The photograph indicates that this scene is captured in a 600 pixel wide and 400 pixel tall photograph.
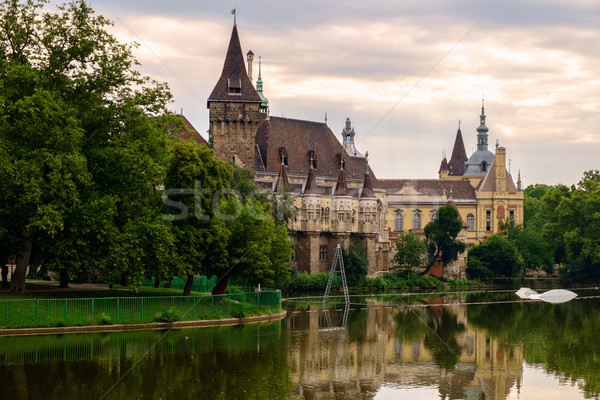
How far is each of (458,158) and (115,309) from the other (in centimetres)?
12279

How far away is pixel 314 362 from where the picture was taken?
32344mm

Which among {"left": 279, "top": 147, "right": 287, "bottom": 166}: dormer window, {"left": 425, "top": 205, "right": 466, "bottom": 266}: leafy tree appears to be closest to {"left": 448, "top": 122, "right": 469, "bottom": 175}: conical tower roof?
{"left": 425, "top": 205, "right": 466, "bottom": 266}: leafy tree

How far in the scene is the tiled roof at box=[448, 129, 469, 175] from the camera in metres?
158

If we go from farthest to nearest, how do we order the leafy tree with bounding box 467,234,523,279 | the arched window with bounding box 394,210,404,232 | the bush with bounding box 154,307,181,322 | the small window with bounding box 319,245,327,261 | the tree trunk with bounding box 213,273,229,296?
the arched window with bounding box 394,210,404,232, the leafy tree with bounding box 467,234,523,279, the small window with bounding box 319,245,327,261, the tree trunk with bounding box 213,273,229,296, the bush with bounding box 154,307,181,322

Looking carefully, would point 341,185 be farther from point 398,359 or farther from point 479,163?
point 398,359

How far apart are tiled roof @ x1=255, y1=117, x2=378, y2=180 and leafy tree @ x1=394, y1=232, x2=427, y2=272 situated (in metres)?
10.4

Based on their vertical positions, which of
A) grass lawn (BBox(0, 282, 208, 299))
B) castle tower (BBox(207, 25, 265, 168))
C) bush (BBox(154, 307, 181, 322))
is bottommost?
bush (BBox(154, 307, 181, 322))

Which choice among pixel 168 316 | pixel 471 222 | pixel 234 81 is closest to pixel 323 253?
pixel 234 81

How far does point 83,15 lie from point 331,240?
5329 cm

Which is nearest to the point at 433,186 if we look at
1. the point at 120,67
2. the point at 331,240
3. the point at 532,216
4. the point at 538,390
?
the point at 532,216

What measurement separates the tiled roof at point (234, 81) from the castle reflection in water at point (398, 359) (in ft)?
140

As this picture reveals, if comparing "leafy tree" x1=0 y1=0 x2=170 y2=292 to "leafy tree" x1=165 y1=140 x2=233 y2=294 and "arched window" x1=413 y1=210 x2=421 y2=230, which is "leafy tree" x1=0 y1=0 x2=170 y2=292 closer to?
"leafy tree" x1=165 y1=140 x2=233 y2=294

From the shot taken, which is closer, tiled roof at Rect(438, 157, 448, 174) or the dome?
the dome

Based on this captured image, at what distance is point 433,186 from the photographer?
139750 millimetres
